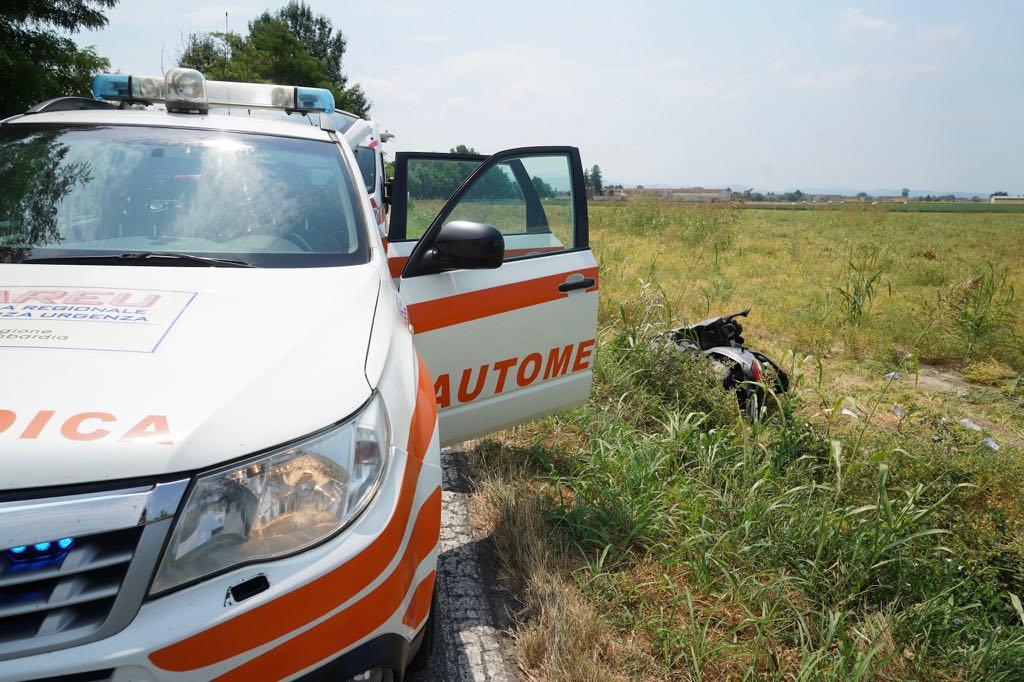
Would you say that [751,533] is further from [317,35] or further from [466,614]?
[317,35]

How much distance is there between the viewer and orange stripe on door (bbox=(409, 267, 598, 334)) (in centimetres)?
267

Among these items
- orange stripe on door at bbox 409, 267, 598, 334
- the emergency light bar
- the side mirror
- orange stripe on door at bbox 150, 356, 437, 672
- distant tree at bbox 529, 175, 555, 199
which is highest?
the emergency light bar

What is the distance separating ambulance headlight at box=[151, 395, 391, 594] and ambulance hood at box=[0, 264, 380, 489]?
0.04 meters

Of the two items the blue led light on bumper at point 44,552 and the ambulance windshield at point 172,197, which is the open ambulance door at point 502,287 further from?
the blue led light on bumper at point 44,552

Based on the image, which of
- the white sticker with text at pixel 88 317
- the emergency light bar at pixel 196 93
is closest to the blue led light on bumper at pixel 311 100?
the emergency light bar at pixel 196 93

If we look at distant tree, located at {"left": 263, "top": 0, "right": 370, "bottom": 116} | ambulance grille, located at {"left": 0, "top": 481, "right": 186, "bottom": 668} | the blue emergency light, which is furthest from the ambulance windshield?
distant tree, located at {"left": 263, "top": 0, "right": 370, "bottom": 116}

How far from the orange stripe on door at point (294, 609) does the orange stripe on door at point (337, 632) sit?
0.03 meters

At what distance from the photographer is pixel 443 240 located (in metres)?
2.38

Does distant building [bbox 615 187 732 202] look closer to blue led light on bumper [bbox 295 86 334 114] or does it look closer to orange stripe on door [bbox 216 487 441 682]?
blue led light on bumper [bbox 295 86 334 114]

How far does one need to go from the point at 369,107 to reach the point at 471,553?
63943 millimetres

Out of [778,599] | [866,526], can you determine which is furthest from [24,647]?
[866,526]

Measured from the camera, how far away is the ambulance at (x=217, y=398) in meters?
1.17

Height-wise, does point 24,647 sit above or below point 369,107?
below

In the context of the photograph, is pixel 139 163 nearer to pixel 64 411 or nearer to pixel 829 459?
pixel 64 411
